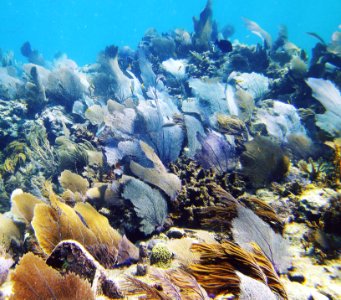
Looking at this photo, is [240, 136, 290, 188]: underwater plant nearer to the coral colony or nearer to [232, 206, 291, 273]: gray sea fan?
the coral colony

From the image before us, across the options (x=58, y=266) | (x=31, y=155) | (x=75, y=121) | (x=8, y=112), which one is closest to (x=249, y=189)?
(x=58, y=266)

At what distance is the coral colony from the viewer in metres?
1.73

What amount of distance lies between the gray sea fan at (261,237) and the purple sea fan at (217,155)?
132 cm

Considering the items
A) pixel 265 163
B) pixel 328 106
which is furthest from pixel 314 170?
pixel 328 106

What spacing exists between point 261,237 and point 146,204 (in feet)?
3.63

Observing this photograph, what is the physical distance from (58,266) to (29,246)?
0.83m

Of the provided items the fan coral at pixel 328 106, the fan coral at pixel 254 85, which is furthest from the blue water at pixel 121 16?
the fan coral at pixel 328 106

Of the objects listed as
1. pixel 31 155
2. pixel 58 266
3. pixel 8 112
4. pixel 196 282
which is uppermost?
pixel 8 112

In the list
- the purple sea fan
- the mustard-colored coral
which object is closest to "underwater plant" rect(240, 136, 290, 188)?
the purple sea fan

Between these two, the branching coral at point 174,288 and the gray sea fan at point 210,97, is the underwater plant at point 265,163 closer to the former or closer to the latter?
the gray sea fan at point 210,97

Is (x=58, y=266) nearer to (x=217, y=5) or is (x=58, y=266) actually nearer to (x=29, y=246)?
(x=29, y=246)

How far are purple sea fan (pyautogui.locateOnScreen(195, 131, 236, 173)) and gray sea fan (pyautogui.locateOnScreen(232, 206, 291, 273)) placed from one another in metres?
1.32

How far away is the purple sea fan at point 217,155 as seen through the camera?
136 inches

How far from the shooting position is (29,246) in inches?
95.6
